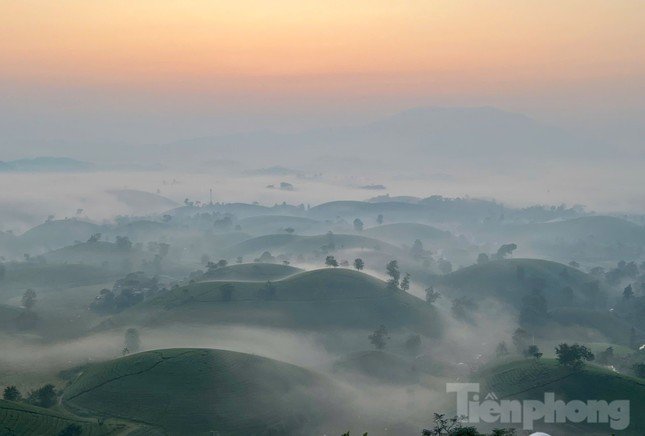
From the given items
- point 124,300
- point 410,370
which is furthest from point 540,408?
point 124,300

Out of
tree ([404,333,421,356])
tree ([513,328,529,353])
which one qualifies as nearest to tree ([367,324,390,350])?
tree ([404,333,421,356])

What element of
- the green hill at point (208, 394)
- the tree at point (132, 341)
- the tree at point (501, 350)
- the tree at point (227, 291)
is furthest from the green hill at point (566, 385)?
the tree at point (227, 291)

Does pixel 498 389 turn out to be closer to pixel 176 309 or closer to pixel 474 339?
pixel 474 339

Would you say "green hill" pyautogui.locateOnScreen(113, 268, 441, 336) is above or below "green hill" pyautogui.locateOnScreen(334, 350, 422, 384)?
above

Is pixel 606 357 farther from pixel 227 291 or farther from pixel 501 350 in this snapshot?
pixel 227 291

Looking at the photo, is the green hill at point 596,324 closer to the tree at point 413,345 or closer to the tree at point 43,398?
the tree at point 413,345

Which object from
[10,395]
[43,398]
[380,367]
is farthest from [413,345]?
[10,395]

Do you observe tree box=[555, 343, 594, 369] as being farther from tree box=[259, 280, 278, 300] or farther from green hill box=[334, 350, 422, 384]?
tree box=[259, 280, 278, 300]
